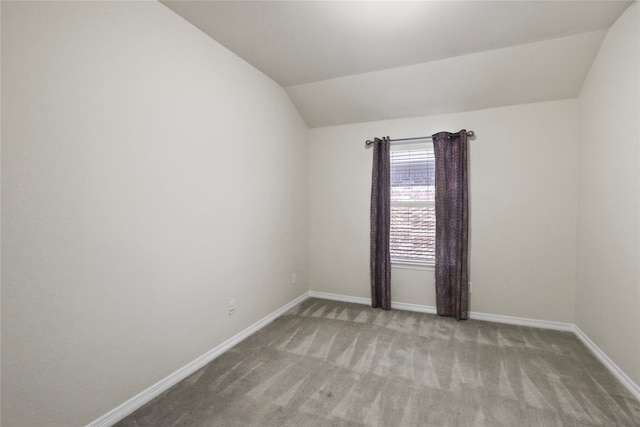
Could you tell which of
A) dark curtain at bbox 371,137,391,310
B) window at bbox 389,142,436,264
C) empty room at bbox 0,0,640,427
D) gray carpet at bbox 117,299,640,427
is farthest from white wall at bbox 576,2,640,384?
dark curtain at bbox 371,137,391,310

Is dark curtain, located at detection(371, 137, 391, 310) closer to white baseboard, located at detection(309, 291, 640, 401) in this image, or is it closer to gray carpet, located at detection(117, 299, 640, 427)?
white baseboard, located at detection(309, 291, 640, 401)

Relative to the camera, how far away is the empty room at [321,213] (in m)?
1.49

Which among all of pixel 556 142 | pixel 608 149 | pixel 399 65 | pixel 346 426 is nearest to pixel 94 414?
pixel 346 426

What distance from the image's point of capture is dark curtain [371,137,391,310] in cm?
357

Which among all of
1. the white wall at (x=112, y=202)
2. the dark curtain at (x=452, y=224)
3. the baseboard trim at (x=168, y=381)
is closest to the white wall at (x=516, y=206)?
the dark curtain at (x=452, y=224)

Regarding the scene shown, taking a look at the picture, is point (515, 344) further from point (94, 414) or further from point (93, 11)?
point (93, 11)

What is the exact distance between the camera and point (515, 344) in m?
2.66

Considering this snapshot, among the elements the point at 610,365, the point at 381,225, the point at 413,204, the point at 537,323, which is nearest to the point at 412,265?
the point at 381,225

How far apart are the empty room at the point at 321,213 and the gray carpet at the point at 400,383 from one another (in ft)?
0.06

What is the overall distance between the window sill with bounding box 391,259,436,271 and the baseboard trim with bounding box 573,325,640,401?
4.67 feet

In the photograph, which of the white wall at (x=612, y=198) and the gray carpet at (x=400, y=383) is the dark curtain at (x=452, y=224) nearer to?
the gray carpet at (x=400, y=383)

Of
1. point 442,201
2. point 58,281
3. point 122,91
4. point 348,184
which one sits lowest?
point 58,281

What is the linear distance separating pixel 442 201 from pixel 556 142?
4.03 ft

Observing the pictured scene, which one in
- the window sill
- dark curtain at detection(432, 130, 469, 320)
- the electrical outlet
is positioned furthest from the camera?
Answer: the window sill
